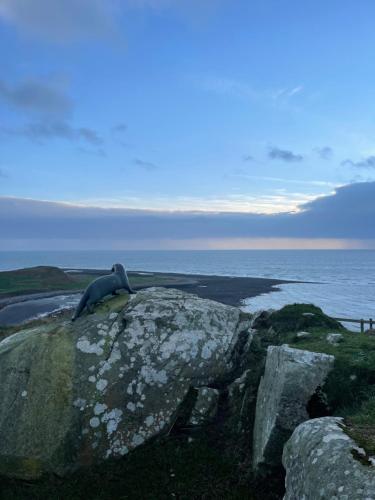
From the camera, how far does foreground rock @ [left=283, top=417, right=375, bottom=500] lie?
178 inches

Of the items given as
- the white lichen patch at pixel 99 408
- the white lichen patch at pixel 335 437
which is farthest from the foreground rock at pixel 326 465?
the white lichen patch at pixel 99 408

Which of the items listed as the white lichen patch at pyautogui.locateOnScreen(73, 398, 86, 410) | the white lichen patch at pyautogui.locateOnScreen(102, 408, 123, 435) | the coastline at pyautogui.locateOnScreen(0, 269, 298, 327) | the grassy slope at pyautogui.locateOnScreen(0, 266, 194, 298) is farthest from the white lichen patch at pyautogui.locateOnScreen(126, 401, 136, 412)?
the grassy slope at pyautogui.locateOnScreen(0, 266, 194, 298)

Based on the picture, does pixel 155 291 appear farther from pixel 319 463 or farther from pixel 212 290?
pixel 212 290

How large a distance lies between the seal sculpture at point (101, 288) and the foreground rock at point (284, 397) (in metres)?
6.02

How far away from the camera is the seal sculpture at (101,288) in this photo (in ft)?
39.3

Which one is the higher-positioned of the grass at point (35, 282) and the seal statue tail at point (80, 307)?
the seal statue tail at point (80, 307)

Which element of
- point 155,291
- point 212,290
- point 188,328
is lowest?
point 212,290

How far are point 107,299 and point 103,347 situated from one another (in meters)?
2.62

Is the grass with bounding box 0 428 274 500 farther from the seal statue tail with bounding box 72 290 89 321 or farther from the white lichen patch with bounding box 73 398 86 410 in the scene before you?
the seal statue tail with bounding box 72 290 89 321

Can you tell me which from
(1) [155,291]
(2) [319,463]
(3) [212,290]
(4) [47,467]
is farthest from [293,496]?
(3) [212,290]

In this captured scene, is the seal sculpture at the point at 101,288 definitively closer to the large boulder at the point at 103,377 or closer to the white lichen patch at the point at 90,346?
the large boulder at the point at 103,377

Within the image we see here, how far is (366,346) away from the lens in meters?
9.54

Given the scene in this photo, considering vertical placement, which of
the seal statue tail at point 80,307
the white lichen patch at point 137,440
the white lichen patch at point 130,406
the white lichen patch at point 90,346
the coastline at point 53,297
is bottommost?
the coastline at point 53,297

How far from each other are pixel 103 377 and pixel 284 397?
462 cm
